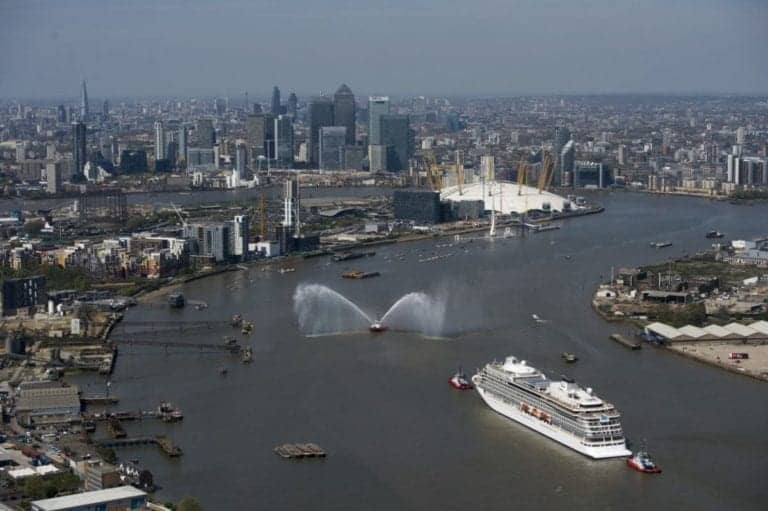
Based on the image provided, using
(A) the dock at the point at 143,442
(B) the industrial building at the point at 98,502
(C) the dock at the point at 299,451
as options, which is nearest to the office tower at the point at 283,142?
(A) the dock at the point at 143,442

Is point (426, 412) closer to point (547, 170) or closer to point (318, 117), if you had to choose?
point (547, 170)

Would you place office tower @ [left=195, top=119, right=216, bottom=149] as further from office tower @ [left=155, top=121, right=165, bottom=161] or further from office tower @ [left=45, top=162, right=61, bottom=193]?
office tower @ [left=45, top=162, right=61, bottom=193]

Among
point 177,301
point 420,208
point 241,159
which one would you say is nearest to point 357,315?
point 177,301

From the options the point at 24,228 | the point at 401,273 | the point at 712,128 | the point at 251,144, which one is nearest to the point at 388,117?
the point at 251,144

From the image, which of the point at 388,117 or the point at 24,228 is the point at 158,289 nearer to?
the point at 24,228

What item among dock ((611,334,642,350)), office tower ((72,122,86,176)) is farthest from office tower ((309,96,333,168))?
dock ((611,334,642,350))
